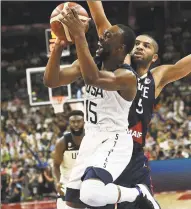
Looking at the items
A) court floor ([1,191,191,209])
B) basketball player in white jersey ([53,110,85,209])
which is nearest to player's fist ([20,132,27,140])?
court floor ([1,191,191,209])

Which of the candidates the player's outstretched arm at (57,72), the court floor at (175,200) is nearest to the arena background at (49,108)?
the court floor at (175,200)

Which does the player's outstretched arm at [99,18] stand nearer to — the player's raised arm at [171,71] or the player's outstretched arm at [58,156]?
the player's raised arm at [171,71]

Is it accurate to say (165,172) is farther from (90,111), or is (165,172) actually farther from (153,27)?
(153,27)

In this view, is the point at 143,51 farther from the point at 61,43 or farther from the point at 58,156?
the point at 58,156

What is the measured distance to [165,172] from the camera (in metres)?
Answer: 7.57

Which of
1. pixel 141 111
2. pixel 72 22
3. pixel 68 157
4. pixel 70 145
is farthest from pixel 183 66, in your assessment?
pixel 68 157

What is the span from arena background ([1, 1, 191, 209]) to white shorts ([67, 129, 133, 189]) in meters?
2.41

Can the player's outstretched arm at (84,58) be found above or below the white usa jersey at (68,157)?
above

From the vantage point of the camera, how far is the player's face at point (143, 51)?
16.5ft

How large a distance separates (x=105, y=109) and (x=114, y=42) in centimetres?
54

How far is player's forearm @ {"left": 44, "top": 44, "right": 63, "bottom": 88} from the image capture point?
4121mm

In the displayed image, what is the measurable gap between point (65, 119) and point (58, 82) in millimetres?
9861

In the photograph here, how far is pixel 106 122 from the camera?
427 cm

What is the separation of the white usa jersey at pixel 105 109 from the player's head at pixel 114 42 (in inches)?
11.9
